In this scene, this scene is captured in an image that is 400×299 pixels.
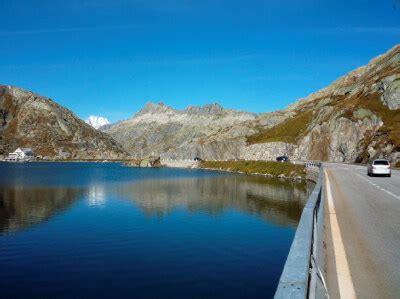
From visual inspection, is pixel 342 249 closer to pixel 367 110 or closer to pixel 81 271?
pixel 81 271

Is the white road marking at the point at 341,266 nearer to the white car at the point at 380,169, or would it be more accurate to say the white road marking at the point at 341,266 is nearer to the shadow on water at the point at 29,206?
the shadow on water at the point at 29,206

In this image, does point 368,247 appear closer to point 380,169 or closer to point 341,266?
point 341,266

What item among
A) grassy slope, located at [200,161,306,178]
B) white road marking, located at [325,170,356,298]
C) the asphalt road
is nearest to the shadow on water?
the asphalt road

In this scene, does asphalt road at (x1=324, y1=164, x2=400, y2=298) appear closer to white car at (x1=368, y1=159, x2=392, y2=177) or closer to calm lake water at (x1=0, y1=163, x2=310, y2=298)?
calm lake water at (x1=0, y1=163, x2=310, y2=298)

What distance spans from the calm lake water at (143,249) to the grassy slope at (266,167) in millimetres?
52377

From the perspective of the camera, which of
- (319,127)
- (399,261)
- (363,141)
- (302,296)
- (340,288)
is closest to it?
(302,296)

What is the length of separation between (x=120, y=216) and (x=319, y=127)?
11024 cm

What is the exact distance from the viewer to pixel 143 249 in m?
26.7

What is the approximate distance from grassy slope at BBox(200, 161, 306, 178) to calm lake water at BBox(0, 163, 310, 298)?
5238 centimetres

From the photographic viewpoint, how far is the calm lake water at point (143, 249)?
19.3 meters

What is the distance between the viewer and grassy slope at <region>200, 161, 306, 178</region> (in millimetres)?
100875

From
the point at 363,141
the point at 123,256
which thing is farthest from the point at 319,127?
the point at 123,256

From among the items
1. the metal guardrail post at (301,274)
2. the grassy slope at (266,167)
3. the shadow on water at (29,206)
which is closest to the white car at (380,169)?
the shadow on water at (29,206)

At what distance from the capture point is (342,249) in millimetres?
12398
